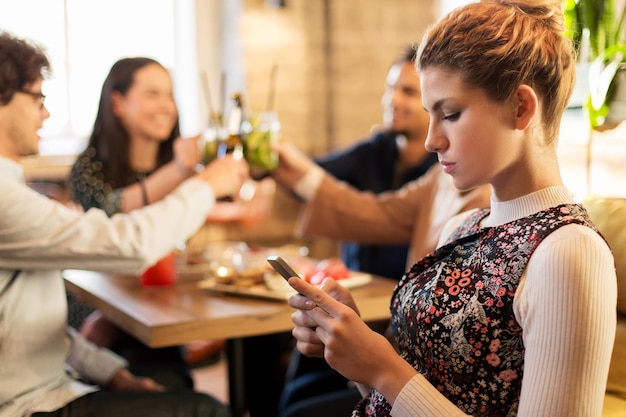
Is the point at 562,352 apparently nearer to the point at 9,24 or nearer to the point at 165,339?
the point at 165,339

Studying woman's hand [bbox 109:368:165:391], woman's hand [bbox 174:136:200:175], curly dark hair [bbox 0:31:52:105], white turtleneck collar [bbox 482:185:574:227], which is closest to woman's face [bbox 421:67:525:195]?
white turtleneck collar [bbox 482:185:574:227]

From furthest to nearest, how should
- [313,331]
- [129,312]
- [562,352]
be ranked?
1. [129,312]
2. [313,331]
3. [562,352]

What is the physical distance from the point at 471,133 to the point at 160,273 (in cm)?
126

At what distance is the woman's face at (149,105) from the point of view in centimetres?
238

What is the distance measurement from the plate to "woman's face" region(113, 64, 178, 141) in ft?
2.13

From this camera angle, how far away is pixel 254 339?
2564 millimetres

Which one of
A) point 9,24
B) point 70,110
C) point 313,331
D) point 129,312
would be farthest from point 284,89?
point 313,331

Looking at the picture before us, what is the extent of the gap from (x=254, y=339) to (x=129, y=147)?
30.2 inches

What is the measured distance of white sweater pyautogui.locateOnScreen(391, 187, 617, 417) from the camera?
3.09 feet

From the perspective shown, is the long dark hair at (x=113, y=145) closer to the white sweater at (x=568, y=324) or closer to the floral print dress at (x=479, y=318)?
the floral print dress at (x=479, y=318)

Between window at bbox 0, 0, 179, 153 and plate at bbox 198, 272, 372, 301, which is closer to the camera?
plate at bbox 198, 272, 372, 301

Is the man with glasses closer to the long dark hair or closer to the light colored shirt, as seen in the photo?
the light colored shirt

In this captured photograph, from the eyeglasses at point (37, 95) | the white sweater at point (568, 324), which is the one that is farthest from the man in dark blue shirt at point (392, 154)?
the white sweater at point (568, 324)

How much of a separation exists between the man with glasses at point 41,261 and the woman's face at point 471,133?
0.79 meters
